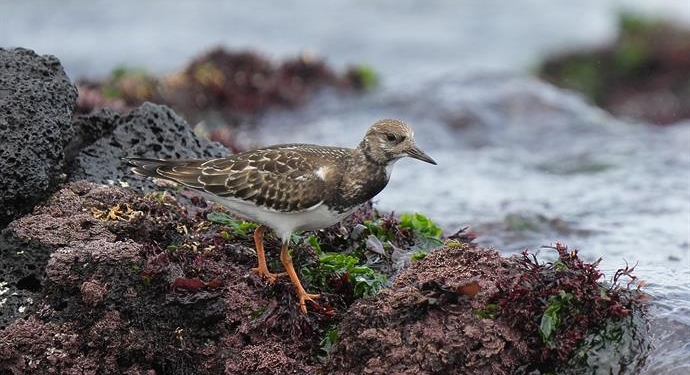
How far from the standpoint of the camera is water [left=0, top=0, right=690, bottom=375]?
26.5ft

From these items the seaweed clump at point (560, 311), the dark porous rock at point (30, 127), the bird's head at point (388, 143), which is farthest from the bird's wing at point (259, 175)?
the seaweed clump at point (560, 311)

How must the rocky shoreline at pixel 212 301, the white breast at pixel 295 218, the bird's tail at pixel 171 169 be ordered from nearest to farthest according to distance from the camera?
the rocky shoreline at pixel 212 301, the white breast at pixel 295 218, the bird's tail at pixel 171 169

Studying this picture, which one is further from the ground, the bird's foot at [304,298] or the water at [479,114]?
the water at [479,114]

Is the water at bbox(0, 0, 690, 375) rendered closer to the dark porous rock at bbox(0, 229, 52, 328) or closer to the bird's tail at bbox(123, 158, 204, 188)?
the bird's tail at bbox(123, 158, 204, 188)

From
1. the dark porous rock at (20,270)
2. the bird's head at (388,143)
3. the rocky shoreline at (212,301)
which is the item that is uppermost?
the bird's head at (388,143)

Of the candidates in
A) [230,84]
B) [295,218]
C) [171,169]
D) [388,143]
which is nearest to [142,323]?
[295,218]

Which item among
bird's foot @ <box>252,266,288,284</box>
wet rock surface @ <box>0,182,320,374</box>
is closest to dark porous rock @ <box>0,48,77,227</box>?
wet rock surface @ <box>0,182,320,374</box>

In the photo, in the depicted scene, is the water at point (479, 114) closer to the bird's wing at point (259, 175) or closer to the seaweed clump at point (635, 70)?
the seaweed clump at point (635, 70)

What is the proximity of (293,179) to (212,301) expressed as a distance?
2.81 ft

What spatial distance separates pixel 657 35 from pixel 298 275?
13915 mm

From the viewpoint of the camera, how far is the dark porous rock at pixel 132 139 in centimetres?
614

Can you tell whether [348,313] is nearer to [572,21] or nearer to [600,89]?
[600,89]

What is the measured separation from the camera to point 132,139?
6336 millimetres

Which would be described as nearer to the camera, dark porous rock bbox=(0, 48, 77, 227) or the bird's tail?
dark porous rock bbox=(0, 48, 77, 227)
